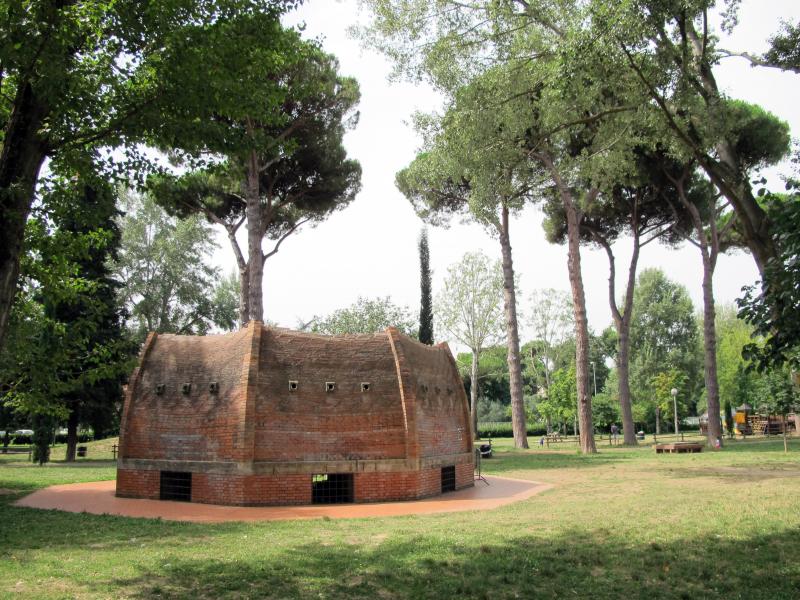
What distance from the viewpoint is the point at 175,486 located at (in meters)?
15.6

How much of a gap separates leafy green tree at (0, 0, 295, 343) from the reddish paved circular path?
23.6 feet

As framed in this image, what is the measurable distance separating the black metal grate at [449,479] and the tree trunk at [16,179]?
12.1m

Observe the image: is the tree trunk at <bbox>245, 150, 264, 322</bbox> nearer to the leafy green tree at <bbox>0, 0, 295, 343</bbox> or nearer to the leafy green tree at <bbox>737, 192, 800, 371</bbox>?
the leafy green tree at <bbox>0, 0, 295, 343</bbox>

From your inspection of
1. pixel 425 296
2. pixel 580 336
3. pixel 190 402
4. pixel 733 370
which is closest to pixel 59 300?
pixel 190 402

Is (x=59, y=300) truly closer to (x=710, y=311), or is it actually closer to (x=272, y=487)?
(x=272, y=487)

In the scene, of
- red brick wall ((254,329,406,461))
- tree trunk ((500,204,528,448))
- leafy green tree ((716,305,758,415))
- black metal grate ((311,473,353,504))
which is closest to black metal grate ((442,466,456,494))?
red brick wall ((254,329,406,461))

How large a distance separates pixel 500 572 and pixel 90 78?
838 cm

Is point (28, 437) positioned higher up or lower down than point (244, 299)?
lower down

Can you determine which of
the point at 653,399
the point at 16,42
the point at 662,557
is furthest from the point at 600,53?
the point at 653,399

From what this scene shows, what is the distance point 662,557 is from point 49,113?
9.15 meters

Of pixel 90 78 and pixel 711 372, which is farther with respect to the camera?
pixel 711 372

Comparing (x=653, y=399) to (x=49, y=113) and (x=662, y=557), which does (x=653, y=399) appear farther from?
(x=49, y=113)

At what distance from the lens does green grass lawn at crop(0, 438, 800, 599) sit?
6.59 meters

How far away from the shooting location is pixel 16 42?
695 centimetres
